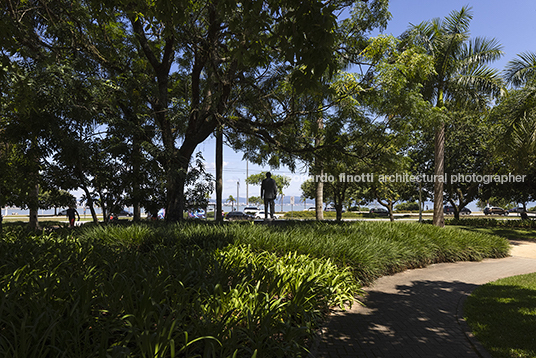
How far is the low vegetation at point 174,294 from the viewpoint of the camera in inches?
104

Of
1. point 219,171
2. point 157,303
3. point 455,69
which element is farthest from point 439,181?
point 157,303

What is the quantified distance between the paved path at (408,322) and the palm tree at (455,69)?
413 inches

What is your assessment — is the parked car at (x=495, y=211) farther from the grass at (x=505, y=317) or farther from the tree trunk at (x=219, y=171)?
the grass at (x=505, y=317)

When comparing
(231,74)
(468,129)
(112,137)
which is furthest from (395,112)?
(468,129)

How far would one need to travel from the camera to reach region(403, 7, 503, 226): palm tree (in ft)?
50.3

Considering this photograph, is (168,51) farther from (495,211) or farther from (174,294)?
(495,211)

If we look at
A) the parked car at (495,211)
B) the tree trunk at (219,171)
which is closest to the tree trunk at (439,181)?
the tree trunk at (219,171)

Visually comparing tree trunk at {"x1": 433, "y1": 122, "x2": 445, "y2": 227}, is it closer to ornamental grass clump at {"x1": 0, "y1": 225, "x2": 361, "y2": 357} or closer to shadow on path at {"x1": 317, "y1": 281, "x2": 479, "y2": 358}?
shadow on path at {"x1": 317, "y1": 281, "x2": 479, "y2": 358}

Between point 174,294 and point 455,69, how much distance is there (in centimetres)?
1730

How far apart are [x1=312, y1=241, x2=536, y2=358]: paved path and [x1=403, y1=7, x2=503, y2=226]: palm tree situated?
1049 cm

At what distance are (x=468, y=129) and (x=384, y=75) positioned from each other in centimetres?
1855

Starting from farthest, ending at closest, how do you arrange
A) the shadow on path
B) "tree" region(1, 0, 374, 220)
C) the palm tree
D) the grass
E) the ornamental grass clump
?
the palm tree < "tree" region(1, 0, 374, 220) < the grass < the shadow on path < the ornamental grass clump

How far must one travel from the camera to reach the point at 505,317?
15.6 ft

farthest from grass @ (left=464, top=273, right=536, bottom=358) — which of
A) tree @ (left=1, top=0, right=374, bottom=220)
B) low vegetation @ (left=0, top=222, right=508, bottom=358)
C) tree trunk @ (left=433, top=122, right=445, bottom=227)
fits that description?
tree trunk @ (left=433, top=122, right=445, bottom=227)
